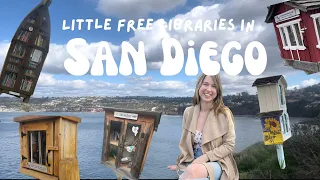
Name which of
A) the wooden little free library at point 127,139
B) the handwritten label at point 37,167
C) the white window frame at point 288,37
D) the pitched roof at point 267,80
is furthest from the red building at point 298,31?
the handwritten label at point 37,167

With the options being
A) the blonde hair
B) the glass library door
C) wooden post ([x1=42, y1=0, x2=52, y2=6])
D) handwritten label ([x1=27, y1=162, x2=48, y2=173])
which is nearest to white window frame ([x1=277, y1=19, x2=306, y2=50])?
the blonde hair

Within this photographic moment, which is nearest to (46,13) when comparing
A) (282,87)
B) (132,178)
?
(132,178)

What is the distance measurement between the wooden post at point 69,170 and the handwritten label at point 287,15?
131 inches

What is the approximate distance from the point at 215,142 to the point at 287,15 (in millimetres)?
2688

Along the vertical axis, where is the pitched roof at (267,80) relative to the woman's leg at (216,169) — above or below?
above

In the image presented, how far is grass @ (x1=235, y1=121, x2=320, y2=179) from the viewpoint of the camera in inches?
314

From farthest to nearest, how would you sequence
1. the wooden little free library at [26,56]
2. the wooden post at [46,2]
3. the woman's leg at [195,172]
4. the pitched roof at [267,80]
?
1. the wooden post at [46,2]
2. the wooden little free library at [26,56]
3. the pitched roof at [267,80]
4. the woman's leg at [195,172]

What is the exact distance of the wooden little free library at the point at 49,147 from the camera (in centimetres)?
371

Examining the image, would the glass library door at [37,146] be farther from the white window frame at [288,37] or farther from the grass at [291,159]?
the grass at [291,159]

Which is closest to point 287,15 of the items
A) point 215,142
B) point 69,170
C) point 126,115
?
point 126,115

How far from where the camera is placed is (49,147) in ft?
12.7

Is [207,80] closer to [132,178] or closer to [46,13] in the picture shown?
[132,178]

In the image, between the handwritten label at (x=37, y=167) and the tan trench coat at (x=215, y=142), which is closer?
the tan trench coat at (x=215, y=142)

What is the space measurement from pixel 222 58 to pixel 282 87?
0.83m
